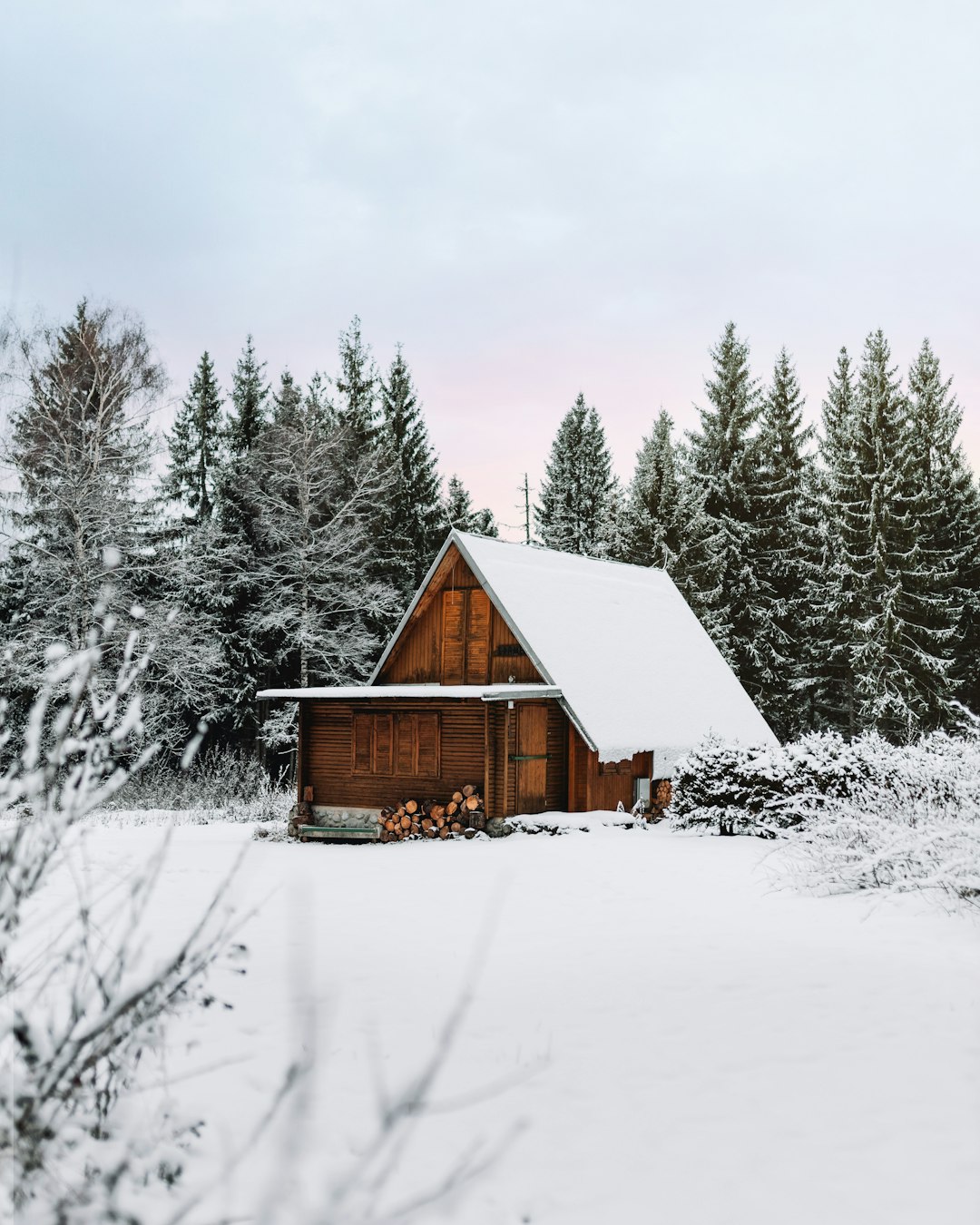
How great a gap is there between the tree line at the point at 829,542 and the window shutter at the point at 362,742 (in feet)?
58.0

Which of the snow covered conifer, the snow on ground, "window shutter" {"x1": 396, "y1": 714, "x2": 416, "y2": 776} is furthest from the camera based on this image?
the snow covered conifer

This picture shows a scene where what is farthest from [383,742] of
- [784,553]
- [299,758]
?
[784,553]

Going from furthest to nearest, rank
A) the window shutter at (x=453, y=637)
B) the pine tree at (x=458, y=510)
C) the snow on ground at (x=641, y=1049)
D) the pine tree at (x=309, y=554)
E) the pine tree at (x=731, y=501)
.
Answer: the pine tree at (x=458, y=510) < the pine tree at (x=731, y=501) < the pine tree at (x=309, y=554) < the window shutter at (x=453, y=637) < the snow on ground at (x=641, y=1049)

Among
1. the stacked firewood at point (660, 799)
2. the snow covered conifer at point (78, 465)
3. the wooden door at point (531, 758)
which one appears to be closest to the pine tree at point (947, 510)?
the stacked firewood at point (660, 799)

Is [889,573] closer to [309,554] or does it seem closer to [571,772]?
[309,554]

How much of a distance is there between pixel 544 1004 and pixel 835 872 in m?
5.39

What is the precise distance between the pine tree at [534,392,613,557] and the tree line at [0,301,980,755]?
0.29 m

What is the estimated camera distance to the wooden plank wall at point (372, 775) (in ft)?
66.5

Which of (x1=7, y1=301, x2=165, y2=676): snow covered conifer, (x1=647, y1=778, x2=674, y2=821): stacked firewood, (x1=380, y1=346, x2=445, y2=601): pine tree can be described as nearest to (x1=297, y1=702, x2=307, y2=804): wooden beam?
(x1=7, y1=301, x2=165, y2=676): snow covered conifer

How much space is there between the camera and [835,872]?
12367 mm

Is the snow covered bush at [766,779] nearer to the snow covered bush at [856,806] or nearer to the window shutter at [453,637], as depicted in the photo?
the snow covered bush at [856,806]

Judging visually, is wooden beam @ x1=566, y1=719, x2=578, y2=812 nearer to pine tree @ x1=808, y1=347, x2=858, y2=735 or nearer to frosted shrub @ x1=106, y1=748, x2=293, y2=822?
frosted shrub @ x1=106, y1=748, x2=293, y2=822

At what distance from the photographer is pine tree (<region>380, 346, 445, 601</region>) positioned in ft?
121

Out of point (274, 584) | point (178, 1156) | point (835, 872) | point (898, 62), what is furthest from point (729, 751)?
point (274, 584)
